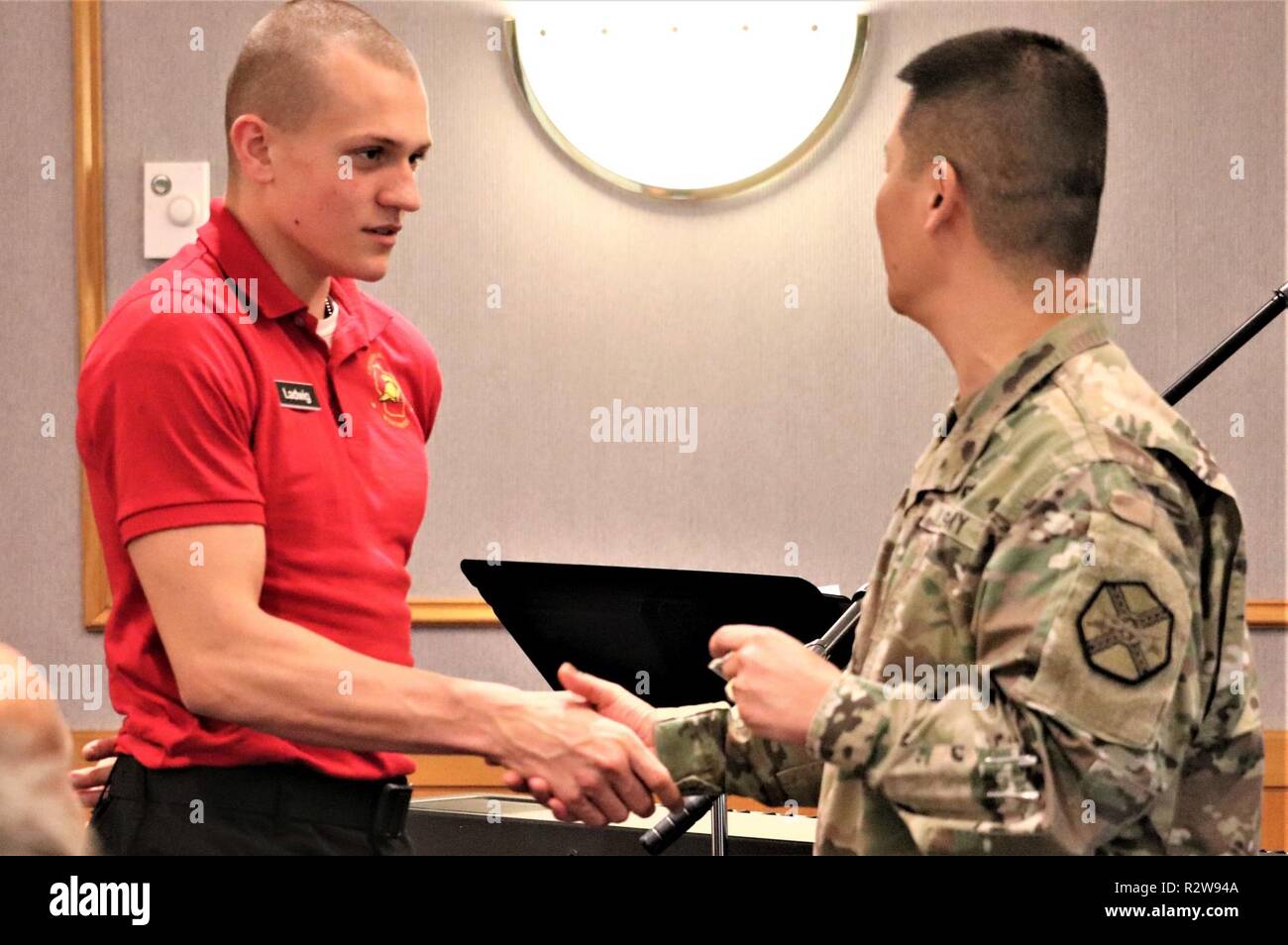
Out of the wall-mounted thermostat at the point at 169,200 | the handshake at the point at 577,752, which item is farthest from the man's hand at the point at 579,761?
the wall-mounted thermostat at the point at 169,200

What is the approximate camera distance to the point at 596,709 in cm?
184

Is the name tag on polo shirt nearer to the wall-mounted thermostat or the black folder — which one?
the black folder

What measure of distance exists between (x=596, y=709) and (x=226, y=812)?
43 centimetres

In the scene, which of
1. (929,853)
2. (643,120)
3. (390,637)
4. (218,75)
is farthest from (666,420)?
(929,853)

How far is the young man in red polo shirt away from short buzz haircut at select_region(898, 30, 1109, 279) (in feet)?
2.25

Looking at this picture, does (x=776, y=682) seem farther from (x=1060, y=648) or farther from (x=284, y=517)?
(x=284, y=517)

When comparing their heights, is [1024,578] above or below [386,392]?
below

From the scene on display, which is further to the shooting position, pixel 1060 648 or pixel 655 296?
pixel 655 296

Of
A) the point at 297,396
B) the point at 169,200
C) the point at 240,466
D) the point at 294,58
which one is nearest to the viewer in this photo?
the point at 240,466

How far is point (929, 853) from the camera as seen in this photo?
1219mm

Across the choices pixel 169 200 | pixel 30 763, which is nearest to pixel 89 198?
pixel 169 200

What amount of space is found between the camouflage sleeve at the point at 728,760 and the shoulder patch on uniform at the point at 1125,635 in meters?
0.51
